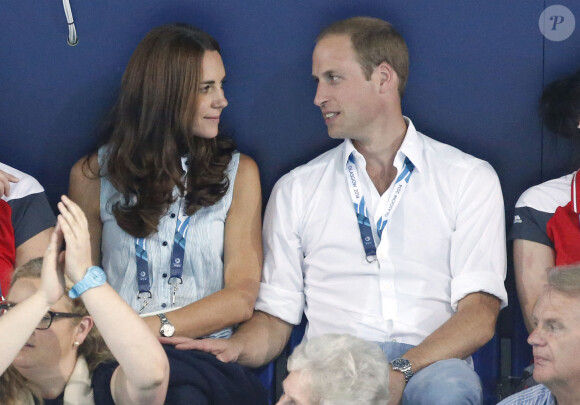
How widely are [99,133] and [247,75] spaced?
26.6 inches

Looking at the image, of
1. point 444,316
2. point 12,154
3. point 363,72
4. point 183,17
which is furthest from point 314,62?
point 12,154

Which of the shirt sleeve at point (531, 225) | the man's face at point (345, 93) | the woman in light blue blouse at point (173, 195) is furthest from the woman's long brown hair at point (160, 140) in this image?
the shirt sleeve at point (531, 225)

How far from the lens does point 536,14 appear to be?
3.93m

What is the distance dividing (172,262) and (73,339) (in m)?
0.93

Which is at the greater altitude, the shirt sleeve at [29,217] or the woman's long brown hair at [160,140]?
the woman's long brown hair at [160,140]

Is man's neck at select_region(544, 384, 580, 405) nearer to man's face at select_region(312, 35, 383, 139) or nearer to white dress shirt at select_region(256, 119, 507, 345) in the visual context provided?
white dress shirt at select_region(256, 119, 507, 345)

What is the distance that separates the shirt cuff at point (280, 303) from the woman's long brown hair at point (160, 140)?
16.4 inches

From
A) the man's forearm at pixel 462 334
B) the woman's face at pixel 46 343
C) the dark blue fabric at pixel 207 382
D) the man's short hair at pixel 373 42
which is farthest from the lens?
the man's short hair at pixel 373 42

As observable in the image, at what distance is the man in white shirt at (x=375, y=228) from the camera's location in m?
3.57

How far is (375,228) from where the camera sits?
3664 millimetres

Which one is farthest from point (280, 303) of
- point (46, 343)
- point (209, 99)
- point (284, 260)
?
point (46, 343)

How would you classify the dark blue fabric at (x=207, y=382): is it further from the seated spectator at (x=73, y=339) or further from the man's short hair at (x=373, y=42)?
the man's short hair at (x=373, y=42)

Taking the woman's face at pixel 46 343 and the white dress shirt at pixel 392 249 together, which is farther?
the white dress shirt at pixel 392 249

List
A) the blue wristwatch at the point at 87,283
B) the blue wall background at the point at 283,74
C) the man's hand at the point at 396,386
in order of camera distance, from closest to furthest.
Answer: the blue wristwatch at the point at 87,283
the man's hand at the point at 396,386
the blue wall background at the point at 283,74
